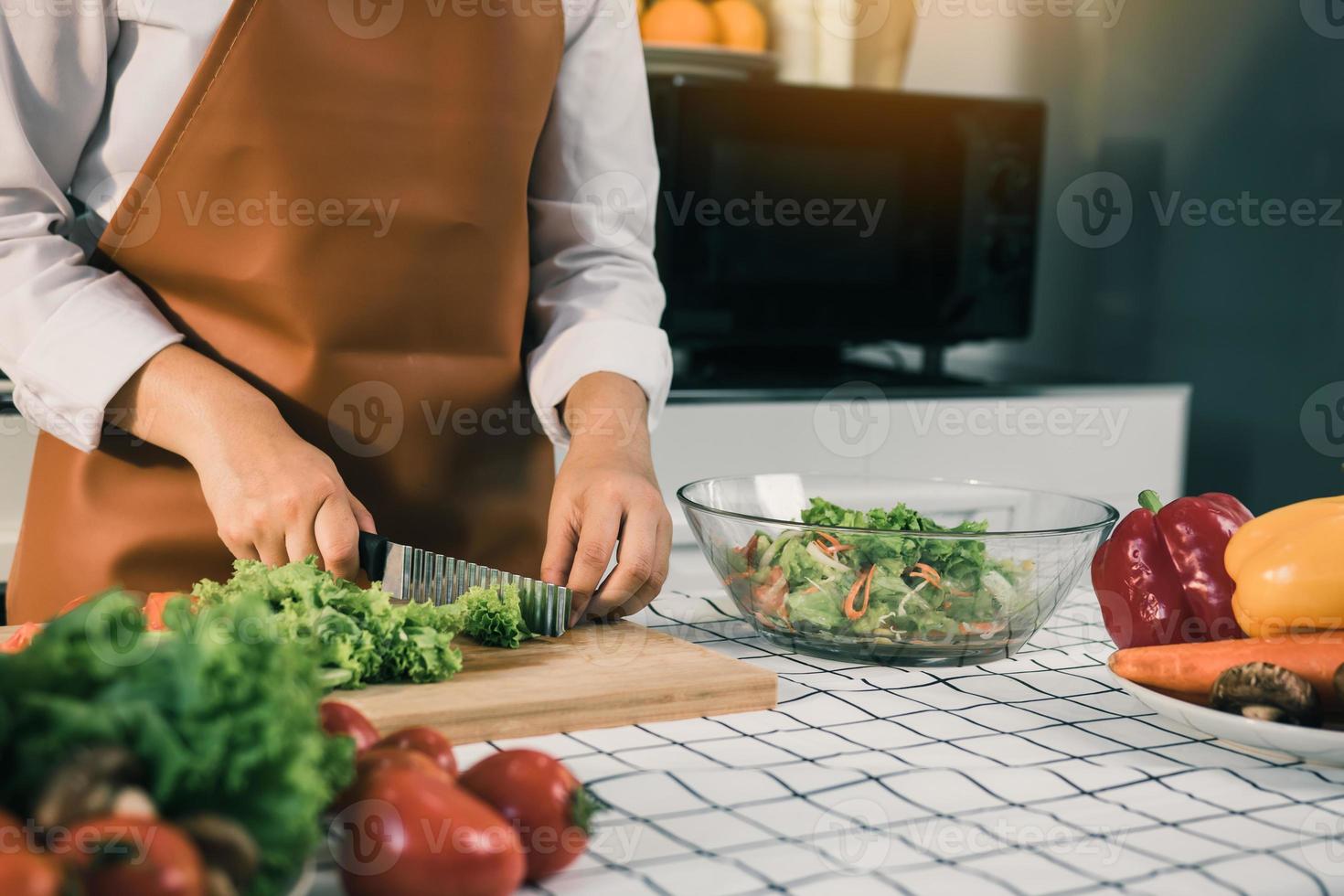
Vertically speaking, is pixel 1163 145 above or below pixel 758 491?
above

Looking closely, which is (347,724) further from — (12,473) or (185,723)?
(12,473)

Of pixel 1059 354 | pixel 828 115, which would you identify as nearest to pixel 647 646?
pixel 828 115

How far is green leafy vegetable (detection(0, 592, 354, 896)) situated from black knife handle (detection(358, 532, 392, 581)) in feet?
1.66

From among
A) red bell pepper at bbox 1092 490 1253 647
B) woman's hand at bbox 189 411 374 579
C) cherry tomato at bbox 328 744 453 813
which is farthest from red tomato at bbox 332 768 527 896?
red bell pepper at bbox 1092 490 1253 647

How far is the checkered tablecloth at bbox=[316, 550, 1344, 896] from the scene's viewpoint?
565 millimetres

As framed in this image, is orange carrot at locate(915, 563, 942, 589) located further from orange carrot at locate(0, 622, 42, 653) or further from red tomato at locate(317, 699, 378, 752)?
orange carrot at locate(0, 622, 42, 653)

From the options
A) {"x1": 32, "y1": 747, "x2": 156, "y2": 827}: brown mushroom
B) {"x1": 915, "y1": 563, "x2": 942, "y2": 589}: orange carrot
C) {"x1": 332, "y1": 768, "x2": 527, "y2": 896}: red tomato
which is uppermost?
{"x1": 915, "y1": 563, "x2": 942, "y2": 589}: orange carrot

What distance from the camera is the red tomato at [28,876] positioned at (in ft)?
1.20

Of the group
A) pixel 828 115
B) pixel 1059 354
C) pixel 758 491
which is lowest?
pixel 758 491

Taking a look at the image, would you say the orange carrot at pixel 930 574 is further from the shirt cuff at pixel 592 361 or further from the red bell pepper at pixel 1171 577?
the shirt cuff at pixel 592 361

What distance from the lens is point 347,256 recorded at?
1102 millimetres

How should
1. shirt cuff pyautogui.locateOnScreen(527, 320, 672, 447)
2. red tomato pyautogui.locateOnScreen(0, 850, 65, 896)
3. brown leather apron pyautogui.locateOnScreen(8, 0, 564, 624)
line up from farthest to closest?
shirt cuff pyautogui.locateOnScreen(527, 320, 672, 447)
brown leather apron pyautogui.locateOnScreen(8, 0, 564, 624)
red tomato pyautogui.locateOnScreen(0, 850, 65, 896)

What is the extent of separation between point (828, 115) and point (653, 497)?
1184mm

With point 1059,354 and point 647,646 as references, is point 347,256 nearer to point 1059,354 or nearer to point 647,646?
point 647,646
